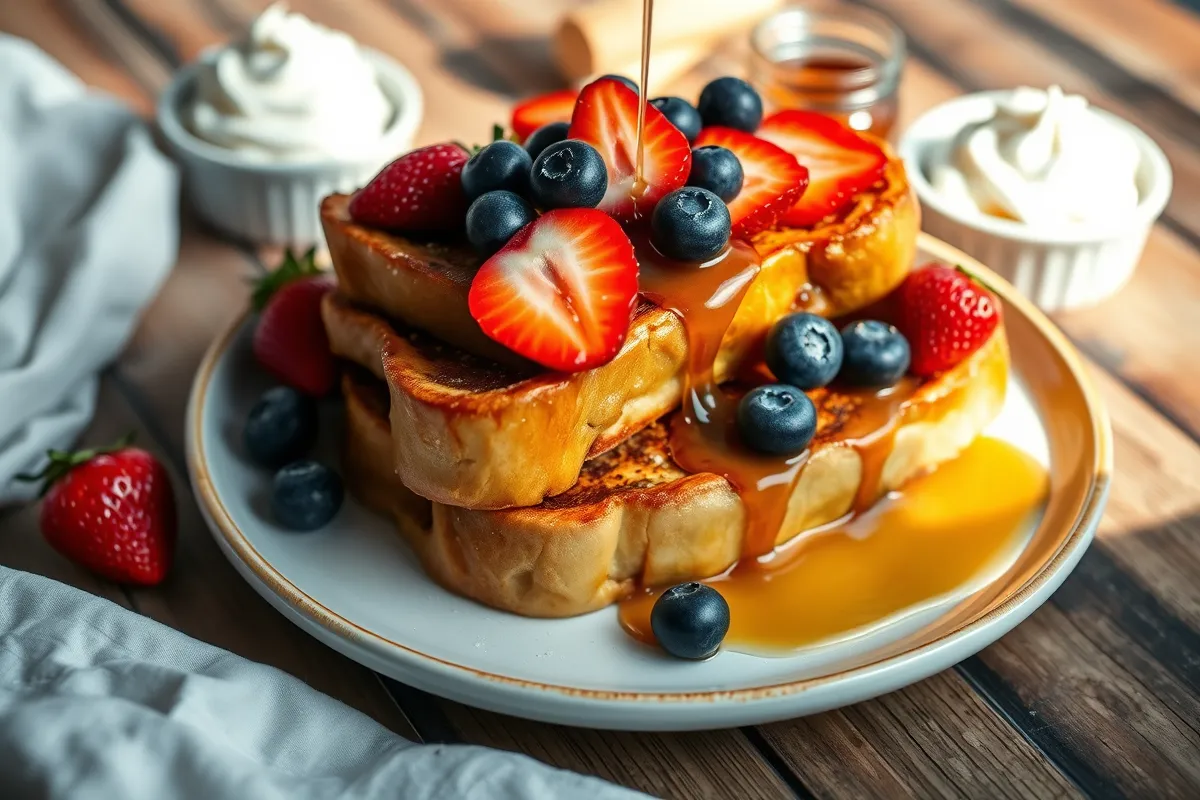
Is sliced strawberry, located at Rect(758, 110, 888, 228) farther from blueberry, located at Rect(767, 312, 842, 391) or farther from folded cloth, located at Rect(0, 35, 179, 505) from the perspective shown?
folded cloth, located at Rect(0, 35, 179, 505)

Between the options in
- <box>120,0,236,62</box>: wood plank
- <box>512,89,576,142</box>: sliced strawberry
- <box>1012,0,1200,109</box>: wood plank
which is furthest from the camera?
<box>120,0,236,62</box>: wood plank

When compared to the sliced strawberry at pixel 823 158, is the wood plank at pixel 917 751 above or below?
below

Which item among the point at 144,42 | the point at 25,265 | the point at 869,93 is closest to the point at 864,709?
the point at 869,93

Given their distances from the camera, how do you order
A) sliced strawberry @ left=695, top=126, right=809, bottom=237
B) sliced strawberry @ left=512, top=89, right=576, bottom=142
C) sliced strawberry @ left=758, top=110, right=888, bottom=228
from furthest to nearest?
sliced strawberry @ left=512, top=89, right=576, bottom=142, sliced strawberry @ left=758, top=110, right=888, bottom=228, sliced strawberry @ left=695, top=126, right=809, bottom=237

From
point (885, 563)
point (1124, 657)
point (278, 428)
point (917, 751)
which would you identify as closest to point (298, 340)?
point (278, 428)

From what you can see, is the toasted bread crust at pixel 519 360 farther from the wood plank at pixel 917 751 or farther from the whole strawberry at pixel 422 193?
the wood plank at pixel 917 751

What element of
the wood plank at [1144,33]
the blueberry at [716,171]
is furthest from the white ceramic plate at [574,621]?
the wood plank at [1144,33]

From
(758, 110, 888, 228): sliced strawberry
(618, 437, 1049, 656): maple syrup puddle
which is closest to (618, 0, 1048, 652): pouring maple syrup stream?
(618, 437, 1049, 656): maple syrup puddle
